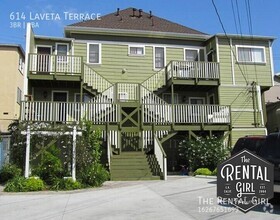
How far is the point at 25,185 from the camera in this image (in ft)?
40.4

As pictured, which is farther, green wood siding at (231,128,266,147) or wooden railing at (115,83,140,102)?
green wood siding at (231,128,266,147)

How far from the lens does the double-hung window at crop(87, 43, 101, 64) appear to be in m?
21.9

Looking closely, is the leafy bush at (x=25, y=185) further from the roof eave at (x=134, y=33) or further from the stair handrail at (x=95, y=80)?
the roof eave at (x=134, y=33)

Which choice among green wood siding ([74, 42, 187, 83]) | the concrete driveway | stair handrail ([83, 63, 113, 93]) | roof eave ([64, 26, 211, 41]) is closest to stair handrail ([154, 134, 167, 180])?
the concrete driveway

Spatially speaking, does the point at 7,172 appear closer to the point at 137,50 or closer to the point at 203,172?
the point at 203,172

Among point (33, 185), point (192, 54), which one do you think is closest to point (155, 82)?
point (192, 54)

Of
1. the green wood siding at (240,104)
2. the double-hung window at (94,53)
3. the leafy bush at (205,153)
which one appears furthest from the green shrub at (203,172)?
the double-hung window at (94,53)

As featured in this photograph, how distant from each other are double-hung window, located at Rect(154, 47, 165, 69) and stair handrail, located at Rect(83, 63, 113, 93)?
3920 mm

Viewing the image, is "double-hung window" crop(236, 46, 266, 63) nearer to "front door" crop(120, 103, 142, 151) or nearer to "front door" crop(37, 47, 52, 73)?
"front door" crop(120, 103, 142, 151)

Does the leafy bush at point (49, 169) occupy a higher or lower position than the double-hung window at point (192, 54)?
lower

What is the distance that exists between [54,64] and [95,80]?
2.47m

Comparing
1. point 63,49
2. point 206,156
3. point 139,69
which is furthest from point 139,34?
point 206,156

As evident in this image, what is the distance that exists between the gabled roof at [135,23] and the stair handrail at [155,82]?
3.30m

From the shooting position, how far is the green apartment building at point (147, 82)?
18109 mm
